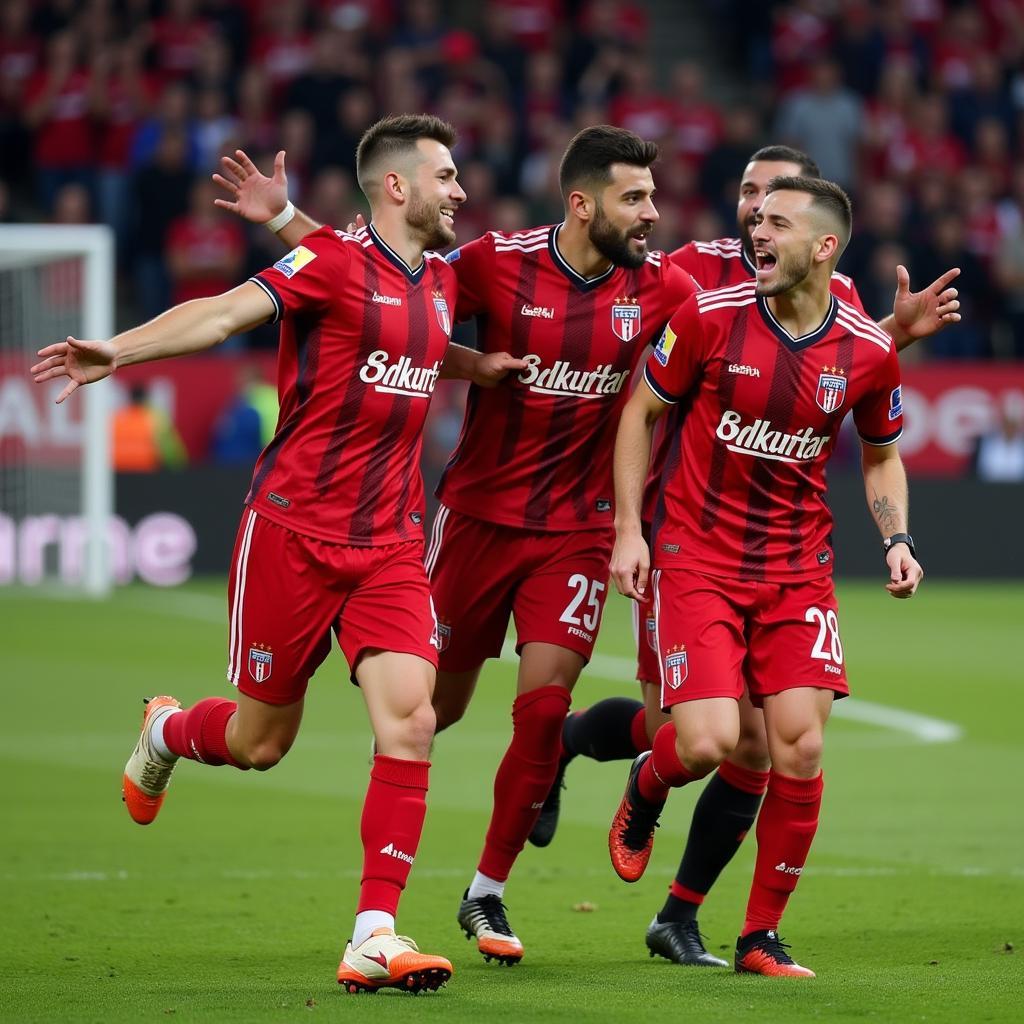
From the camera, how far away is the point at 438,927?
22.7 feet

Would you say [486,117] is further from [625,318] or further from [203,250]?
[625,318]

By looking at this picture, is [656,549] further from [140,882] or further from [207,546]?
[207,546]

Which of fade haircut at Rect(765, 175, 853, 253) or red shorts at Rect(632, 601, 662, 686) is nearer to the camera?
fade haircut at Rect(765, 175, 853, 253)

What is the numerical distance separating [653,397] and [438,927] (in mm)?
1962

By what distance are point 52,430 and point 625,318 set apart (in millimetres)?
11796

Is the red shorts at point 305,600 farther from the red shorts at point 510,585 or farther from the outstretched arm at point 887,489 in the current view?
the outstretched arm at point 887,489

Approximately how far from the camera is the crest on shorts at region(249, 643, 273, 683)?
19.9 feet

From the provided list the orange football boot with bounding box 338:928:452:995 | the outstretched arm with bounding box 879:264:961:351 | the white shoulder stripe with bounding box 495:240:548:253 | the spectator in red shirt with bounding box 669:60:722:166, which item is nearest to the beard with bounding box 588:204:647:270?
the white shoulder stripe with bounding box 495:240:548:253

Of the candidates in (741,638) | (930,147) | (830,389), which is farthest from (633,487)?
(930,147)

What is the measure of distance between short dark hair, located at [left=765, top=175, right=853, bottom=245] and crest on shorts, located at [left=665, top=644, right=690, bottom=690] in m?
1.32

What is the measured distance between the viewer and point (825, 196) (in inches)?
244

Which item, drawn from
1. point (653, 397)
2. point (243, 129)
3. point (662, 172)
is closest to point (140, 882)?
point (653, 397)

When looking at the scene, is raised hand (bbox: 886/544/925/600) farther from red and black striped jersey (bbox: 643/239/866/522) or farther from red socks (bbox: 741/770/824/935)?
red and black striped jersey (bbox: 643/239/866/522)

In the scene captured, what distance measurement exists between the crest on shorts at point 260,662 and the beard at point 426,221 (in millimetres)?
1301
